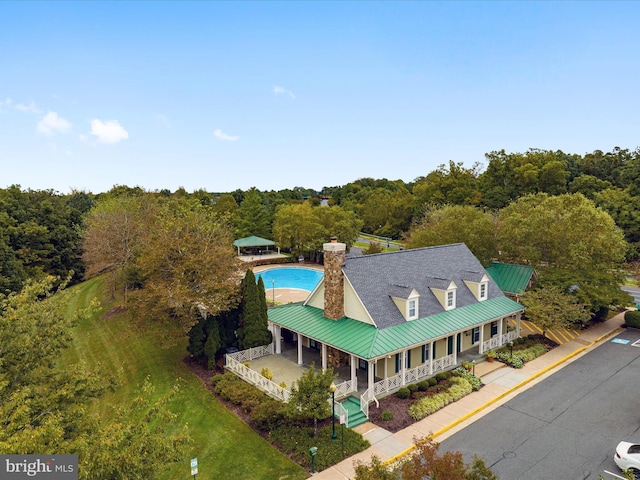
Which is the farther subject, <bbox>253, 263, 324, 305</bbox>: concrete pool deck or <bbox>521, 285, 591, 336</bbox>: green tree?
<bbox>253, 263, 324, 305</bbox>: concrete pool deck

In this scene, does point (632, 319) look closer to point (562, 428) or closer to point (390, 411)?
point (562, 428)

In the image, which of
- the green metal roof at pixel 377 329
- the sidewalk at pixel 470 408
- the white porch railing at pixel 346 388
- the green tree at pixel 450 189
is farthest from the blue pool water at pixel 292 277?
the green tree at pixel 450 189

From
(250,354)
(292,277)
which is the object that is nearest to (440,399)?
(250,354)

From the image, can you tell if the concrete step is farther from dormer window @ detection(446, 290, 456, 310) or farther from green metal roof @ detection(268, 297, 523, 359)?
dormer window @ detection(446, 290, 456, 310)

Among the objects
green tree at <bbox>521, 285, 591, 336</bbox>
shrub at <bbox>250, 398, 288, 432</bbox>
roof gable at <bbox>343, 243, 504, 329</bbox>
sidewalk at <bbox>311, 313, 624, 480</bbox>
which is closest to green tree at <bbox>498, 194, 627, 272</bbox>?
green tree at <bbox>521, 285, 591, 336</bbox>

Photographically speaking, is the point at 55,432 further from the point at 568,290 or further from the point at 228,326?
the point at 568,290

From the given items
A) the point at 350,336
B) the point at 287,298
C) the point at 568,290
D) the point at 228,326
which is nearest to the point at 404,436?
the point at 350,336

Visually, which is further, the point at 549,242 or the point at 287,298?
the point at 287,298

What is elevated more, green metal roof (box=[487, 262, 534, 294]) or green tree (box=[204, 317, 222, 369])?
green metal roof (box=[487, 262, 534, 294])
